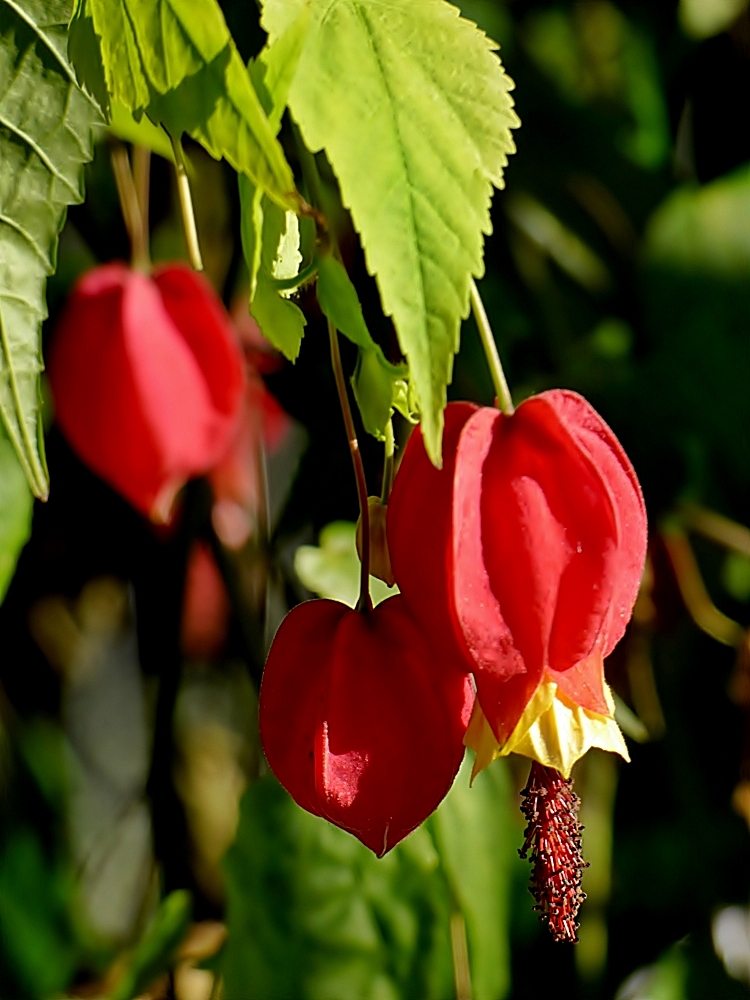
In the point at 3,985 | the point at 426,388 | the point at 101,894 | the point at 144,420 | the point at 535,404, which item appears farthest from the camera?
the point at 101,894

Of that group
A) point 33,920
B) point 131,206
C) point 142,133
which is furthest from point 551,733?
point 33,920

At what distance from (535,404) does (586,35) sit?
1.82 feet

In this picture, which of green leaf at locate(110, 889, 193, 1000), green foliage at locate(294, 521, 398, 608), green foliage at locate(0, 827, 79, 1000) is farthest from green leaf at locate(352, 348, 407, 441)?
green foliage at locate(0, 827, 79, 1000)

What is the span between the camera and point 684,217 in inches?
31.6

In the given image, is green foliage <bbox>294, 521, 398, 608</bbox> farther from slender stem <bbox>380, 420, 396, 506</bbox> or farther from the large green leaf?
the large green leaf

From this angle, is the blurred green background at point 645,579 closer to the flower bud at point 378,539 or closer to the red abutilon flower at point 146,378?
the red abutilon flower at point 146,378

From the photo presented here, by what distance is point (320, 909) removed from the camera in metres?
0.64

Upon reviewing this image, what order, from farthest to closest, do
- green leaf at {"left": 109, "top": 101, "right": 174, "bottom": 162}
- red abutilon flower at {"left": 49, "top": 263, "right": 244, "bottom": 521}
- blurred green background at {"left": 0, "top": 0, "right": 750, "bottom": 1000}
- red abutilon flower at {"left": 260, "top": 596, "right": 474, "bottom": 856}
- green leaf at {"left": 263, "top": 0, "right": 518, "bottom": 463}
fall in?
1. blurred green background at {"left": 0, "top": 0, "right": 750, "bottom": 1000}
2. red abutilon flower at {"left": 49, "top": 263, "right": 244, "bottom": 521}
3. green leaf at {"left": 109, "top": 101, "right": 174, "bottom": 162}
4. red abutilon flower at {"left": 260, "top": 596, "right": 474, "bottom": 856}
5. green leaf at {"left": 263, "top": 0, "right": 518, "bottom": 463}

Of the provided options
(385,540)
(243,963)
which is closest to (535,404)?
(385,540)

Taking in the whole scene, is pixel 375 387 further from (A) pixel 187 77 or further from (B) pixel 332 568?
(B) pixel 332 568

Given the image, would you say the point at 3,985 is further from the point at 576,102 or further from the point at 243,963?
the point at 576,102

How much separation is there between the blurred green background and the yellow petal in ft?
1.12

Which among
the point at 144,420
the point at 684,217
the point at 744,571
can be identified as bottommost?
the point at 744,571

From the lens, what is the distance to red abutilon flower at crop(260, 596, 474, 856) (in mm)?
347
